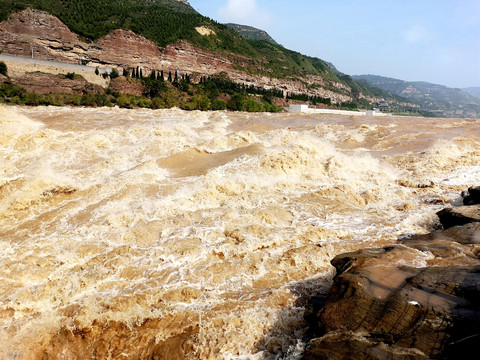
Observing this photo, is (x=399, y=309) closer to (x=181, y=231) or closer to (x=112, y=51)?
(x=181, y=231)

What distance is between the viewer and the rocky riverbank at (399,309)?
2619mm

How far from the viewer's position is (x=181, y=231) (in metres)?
6.77

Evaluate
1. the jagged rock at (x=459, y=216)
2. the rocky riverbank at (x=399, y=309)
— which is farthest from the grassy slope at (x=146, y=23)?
the rocky riverbank at (x=399, y=309)

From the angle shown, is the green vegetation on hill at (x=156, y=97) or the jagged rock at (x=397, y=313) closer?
the jagged rock at (x=397, y=313)

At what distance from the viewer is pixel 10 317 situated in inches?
173

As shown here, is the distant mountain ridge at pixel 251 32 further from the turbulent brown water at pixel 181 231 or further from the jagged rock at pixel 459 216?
the jagged rock at pixel 459 216

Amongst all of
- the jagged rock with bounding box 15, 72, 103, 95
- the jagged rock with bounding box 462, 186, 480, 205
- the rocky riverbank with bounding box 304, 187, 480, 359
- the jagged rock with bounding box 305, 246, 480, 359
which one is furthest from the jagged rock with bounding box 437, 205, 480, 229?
the jagged rock with bounding box 15, 72, 103, 95

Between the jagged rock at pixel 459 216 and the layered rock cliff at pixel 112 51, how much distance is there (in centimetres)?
5052

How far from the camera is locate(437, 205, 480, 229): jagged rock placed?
235 inches

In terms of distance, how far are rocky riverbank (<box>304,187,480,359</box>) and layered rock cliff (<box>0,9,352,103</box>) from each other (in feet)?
167

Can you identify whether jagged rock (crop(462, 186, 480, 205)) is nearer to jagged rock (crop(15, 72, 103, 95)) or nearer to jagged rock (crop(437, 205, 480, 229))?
jagged rock (crop(437, 205, 480, 229))

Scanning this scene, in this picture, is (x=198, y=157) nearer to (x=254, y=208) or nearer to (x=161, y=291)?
(x=254, y=208)

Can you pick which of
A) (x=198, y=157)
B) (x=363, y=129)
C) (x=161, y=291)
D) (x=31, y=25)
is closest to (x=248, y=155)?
(x=198, y=157)

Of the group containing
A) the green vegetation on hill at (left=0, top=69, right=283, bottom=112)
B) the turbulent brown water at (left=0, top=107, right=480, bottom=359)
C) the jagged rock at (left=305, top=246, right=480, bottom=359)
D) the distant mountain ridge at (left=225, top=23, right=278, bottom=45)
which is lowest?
the turbulent brown water at (left=0, top=107, right=480, bottom=359)
